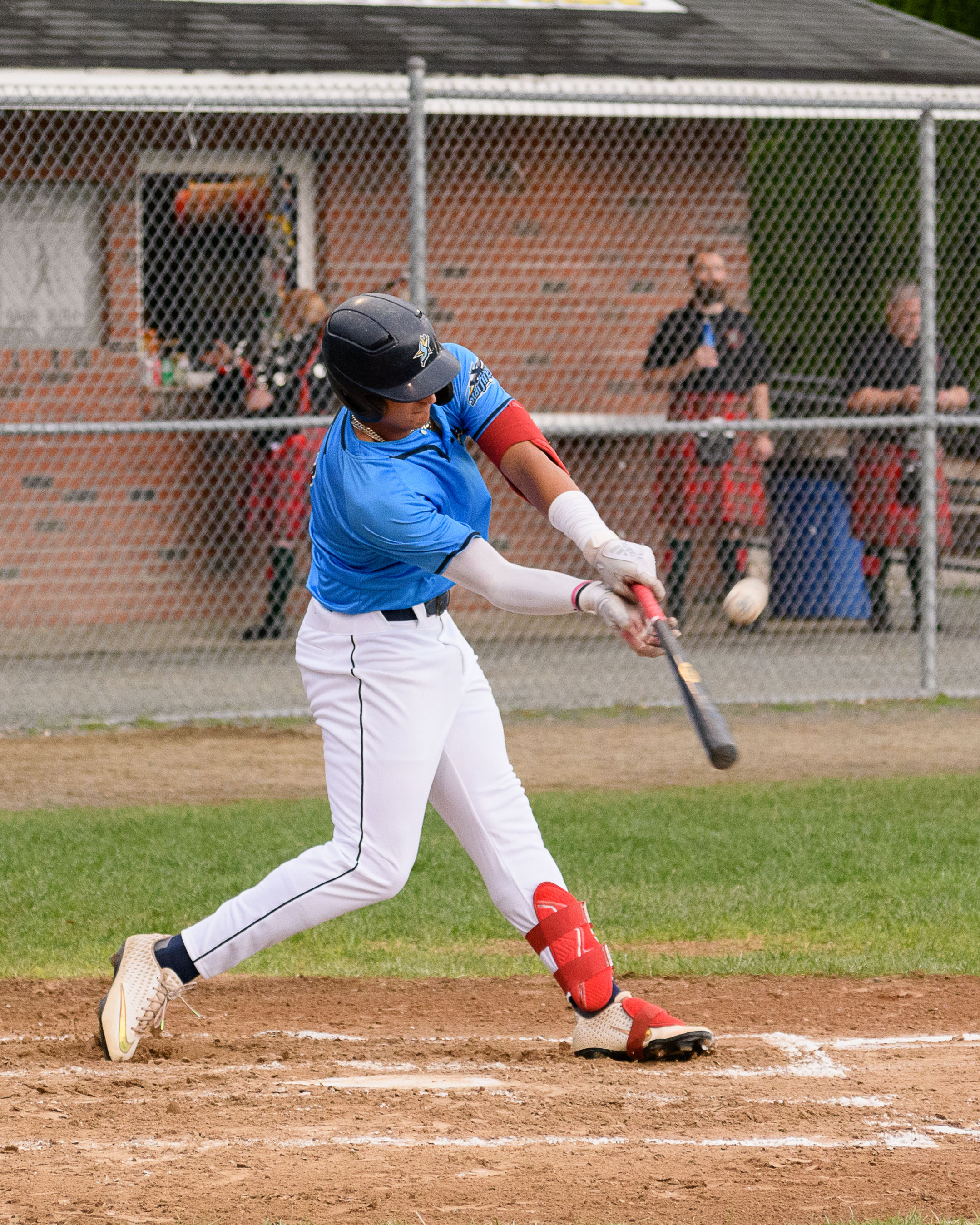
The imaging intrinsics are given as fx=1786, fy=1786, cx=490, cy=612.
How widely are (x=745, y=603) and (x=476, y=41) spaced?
8.63 metres

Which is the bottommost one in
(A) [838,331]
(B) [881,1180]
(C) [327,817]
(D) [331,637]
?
(A) [838,331]

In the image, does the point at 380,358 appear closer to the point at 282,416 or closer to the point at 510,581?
the point at 510,581

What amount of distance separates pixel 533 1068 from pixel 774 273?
15.2 meters

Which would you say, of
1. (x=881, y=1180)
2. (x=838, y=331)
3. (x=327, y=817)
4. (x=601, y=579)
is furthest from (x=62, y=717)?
(x=838, y=331)

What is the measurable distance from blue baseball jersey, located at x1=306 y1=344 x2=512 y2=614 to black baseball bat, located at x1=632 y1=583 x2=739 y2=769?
0.44m

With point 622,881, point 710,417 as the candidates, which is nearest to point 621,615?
point 622,881

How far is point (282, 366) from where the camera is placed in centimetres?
1095

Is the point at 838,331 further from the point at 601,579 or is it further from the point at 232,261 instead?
the point at 601,579

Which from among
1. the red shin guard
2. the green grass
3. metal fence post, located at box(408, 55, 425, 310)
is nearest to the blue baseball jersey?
the red shin guard

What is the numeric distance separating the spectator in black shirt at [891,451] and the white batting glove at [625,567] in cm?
713

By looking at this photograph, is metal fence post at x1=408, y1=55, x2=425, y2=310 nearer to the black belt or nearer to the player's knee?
the black belt

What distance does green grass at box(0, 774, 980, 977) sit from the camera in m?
5.58

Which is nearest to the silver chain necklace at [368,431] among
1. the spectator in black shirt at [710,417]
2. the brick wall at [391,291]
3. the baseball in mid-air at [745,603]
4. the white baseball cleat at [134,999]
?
the baseball in mid-air at [745,603]

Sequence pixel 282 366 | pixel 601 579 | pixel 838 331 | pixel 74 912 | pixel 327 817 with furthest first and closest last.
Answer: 1. pixel 838 331
2. pixel 282 366
3. pixel 327 817
4. pixel 74 912
5. pixel 601 579
